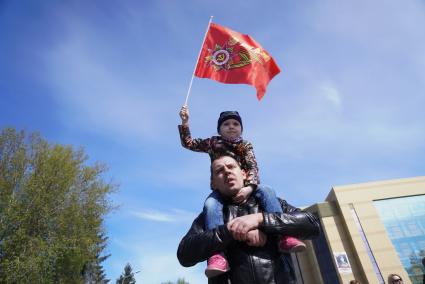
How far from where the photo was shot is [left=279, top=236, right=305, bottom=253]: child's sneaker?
6.11ft

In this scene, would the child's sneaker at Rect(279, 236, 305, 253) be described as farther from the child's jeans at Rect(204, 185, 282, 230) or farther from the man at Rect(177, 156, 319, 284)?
the child's jeans at Rect(204, 185, 282, 230)

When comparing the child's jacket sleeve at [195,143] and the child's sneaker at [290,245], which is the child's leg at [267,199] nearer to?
the child's sneaker at [290,245]

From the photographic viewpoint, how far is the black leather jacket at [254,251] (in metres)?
1.80

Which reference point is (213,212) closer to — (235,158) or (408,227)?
(235,158)

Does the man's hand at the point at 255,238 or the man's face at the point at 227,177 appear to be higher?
the man's face at the point at 227,177

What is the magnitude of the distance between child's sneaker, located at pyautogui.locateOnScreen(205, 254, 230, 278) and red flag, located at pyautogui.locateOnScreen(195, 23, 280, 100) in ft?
9.24

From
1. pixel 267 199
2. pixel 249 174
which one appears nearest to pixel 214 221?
pixel 267 199

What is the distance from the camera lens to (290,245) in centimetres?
187

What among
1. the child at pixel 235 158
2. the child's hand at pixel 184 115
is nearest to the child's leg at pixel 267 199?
the child at pixel 235 158

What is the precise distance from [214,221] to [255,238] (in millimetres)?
410

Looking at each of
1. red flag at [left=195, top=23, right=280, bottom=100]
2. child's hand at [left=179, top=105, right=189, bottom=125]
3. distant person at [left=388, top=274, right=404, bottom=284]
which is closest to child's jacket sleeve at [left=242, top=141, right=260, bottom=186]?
child's hand at [left=179, top=105, right=189, bottom=125]

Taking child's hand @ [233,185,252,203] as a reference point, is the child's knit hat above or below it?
above

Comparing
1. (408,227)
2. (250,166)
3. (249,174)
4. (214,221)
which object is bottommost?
(214,221)

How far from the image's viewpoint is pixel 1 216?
1165cm
